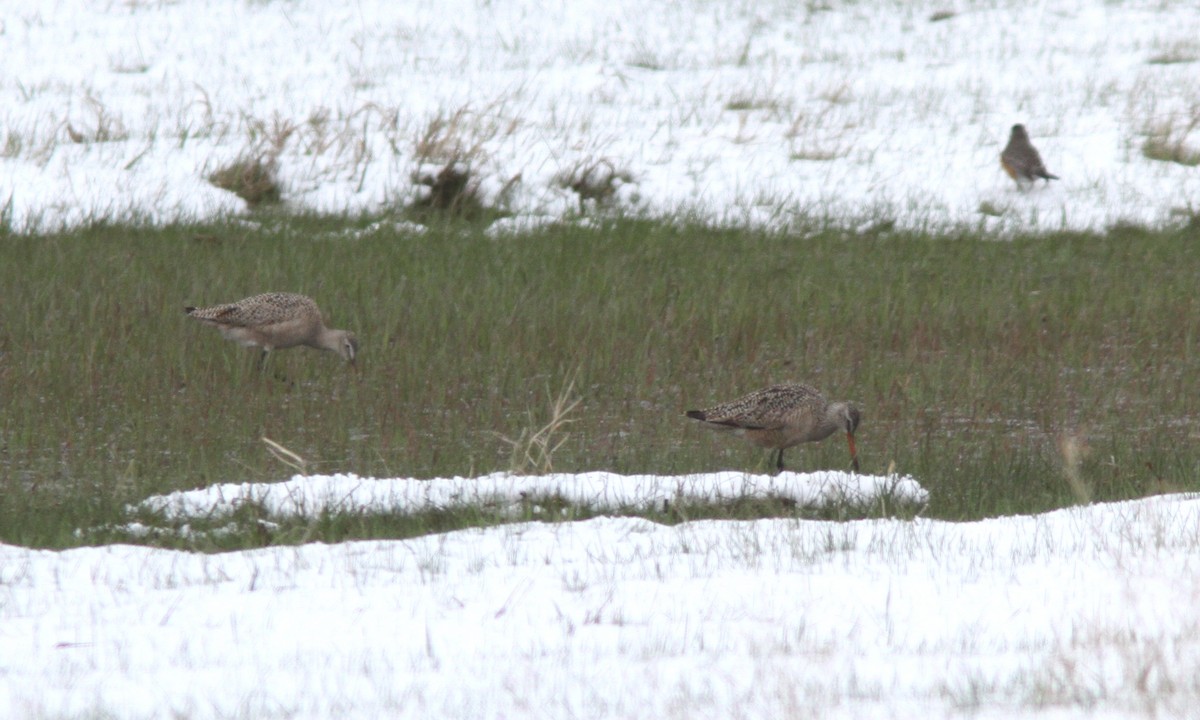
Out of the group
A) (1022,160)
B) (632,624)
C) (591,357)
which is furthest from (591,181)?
(632,624)

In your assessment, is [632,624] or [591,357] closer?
[632,624]

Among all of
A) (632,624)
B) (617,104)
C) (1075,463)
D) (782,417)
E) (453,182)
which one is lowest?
(453,182)

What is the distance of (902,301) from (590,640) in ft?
25.2

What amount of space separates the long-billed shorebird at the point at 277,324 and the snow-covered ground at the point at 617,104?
4.75 meters

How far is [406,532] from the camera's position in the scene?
6.74 metres

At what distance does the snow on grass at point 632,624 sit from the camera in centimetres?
435

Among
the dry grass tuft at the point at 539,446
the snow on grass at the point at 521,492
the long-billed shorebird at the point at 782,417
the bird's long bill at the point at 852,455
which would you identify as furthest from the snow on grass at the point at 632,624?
the long-billed shorebird at the point at 782,417

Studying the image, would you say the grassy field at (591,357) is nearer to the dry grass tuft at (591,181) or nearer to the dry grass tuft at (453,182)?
the dry grass tuft at (453,182)

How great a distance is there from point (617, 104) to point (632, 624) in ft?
52.0

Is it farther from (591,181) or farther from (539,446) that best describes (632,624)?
(591,181)

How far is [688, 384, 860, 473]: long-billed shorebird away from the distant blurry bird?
336 inches

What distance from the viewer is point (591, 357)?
34.4ft

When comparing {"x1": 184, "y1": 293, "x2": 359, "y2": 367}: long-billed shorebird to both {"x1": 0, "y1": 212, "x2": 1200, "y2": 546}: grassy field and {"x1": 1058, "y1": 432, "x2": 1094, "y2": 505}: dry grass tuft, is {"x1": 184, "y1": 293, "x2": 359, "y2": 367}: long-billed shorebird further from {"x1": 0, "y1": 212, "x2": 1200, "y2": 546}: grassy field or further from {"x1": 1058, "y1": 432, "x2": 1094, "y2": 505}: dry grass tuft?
{"x1": 1058, "y1": 432, "x2": 1094, "y2": 505}: dry grass tuft

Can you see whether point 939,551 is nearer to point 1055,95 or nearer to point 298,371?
point 298,371
